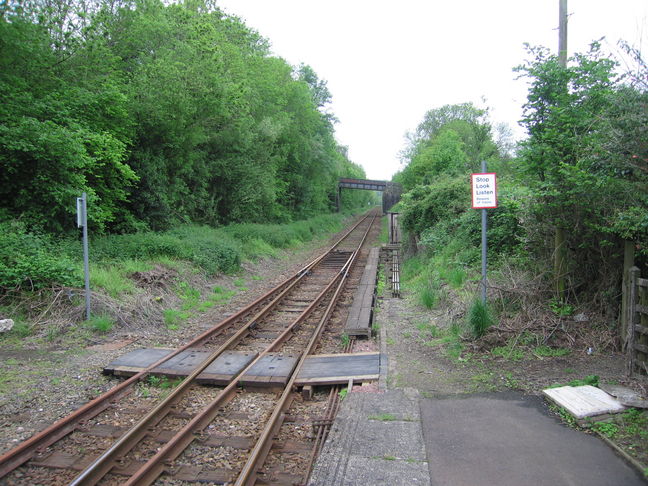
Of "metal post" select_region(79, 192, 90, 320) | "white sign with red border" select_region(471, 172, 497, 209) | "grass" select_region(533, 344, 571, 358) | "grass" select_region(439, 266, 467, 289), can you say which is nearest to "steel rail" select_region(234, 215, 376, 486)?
"grass" select_region(533, 344, 571, 358)

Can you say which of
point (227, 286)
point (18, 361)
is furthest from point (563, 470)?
point (227, 286)

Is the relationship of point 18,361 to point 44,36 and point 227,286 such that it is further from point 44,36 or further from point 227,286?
point 44,36

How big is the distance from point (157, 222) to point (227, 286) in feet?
15.3

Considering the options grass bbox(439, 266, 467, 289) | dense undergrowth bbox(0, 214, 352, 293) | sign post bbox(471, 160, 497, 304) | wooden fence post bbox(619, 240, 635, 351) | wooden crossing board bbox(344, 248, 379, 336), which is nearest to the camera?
wooden fence post bbox(619, 240, 635, 351)

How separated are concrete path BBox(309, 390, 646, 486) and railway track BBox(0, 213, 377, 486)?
1.77 feet

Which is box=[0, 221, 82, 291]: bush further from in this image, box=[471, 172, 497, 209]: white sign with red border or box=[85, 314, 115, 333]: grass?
box=[471, 172, 497, 209]: white sign with red border

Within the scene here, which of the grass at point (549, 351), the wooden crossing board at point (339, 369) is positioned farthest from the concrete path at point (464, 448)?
the grass at point (549, 351)

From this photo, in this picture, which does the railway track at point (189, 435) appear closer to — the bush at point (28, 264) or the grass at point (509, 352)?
the grass at point (509, 352)

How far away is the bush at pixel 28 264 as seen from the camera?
8.48 metres

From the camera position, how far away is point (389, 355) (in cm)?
693

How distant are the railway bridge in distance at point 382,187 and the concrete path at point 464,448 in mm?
50028

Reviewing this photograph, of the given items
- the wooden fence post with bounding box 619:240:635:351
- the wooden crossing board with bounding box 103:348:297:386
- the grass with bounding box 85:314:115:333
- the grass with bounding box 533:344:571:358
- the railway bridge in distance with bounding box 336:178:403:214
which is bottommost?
the wooden crossing board with bounding box 103:348:297:386

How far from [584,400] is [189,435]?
4325 mm

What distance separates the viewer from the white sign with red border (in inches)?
265
